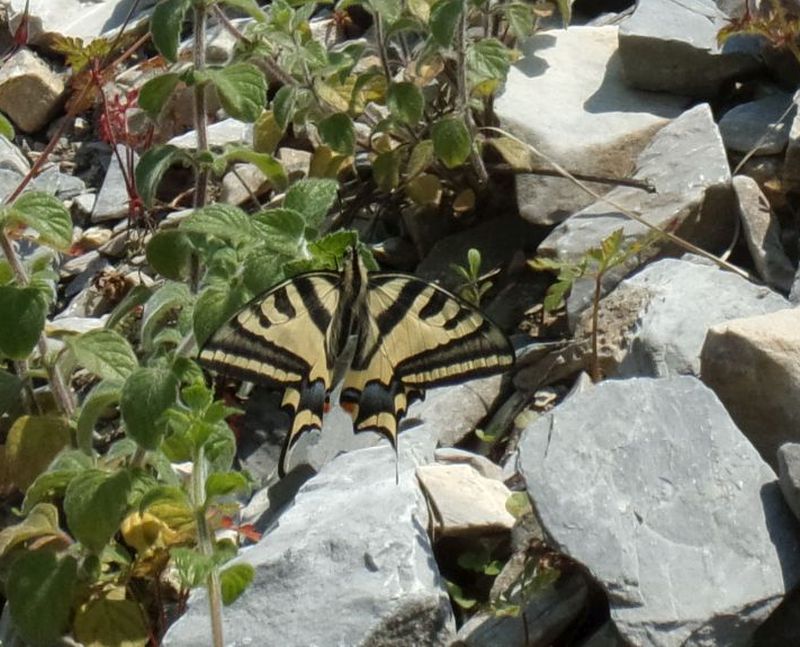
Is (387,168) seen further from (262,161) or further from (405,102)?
(262,161)

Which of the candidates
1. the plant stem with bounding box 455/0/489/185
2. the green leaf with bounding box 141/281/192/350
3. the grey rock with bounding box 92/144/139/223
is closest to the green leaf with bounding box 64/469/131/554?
the green leaf with bounding box 141/281/192/350

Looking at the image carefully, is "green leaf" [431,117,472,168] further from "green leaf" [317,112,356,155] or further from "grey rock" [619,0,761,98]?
"grey rock" [619,0,761,98]

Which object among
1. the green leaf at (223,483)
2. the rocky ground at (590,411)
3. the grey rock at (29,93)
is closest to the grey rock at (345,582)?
the rocky ground at (590,411)

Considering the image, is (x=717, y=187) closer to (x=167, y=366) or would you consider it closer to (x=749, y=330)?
(x=749, y=330)

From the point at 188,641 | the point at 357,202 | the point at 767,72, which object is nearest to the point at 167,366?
the point at 188,641

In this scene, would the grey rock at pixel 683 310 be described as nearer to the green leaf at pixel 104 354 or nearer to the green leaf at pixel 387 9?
the green leaf at pixel 387 9

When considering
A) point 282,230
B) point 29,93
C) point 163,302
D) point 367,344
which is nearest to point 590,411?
point 367,344
